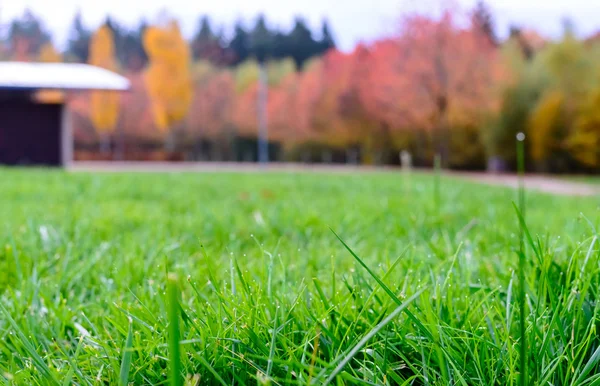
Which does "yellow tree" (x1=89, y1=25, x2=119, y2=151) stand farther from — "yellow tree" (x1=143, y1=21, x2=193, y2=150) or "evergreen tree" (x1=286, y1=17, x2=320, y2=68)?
"evergreen tree" (x1=286, y1=17, x2=320, y2=68)

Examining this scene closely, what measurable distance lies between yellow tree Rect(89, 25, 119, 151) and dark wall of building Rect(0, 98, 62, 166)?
22960 mm

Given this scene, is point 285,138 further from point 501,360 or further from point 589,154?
point 501,360

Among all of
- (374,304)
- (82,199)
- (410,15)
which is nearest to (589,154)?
(410,15)

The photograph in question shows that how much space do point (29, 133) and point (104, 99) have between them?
25198 mm

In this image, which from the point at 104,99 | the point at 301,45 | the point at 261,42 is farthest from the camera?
the point at 261,42

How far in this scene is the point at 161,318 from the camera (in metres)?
1.06

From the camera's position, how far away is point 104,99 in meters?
42.2

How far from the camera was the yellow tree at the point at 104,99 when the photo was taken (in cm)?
4225

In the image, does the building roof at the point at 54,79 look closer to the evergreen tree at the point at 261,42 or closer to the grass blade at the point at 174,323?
the grass blade at the point at 174,323

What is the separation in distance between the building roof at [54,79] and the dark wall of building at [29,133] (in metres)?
0.80

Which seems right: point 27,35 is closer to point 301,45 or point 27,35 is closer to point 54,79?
point 301,45

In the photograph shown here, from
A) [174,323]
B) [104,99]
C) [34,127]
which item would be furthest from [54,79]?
[104,99]

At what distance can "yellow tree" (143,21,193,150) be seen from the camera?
1590 inches

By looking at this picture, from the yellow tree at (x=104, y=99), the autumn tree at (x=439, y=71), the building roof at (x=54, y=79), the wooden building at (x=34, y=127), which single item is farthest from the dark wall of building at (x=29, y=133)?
the yellow tree at (x=104, y=99)
